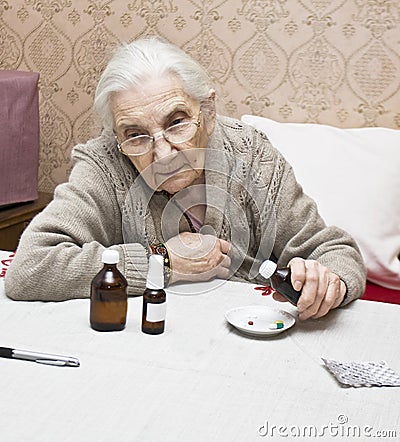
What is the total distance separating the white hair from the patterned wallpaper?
1.78 feet

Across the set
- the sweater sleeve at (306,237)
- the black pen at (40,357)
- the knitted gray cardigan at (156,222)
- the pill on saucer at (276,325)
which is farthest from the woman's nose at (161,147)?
the black pen at (40,357)

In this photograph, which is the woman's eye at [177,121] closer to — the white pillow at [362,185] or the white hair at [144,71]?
the white hair at [144,71]

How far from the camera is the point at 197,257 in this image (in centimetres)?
153

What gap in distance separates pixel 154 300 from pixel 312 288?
0.99ft

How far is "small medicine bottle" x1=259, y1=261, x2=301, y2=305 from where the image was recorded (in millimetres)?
1335

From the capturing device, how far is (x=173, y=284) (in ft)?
4.97

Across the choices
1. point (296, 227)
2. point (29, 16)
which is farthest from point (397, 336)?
point (29, 16)

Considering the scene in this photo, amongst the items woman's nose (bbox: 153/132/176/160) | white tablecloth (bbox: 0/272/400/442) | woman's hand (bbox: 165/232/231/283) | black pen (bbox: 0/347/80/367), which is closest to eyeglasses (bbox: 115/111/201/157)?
woman's nose (bbox: 153/132/176/160)

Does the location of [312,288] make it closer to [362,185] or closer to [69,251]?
[69,251]

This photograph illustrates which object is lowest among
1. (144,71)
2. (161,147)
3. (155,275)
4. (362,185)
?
(362,185)

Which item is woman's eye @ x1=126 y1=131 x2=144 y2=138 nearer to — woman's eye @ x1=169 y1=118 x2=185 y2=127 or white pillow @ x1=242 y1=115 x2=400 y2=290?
woman's eye @ x1=169 y1=118 x2=185 y2=127

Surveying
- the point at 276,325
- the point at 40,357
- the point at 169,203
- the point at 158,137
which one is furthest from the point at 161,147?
the point at 40,357

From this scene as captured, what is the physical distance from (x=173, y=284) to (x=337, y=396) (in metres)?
0.52

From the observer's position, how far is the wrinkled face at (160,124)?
1584 mm
